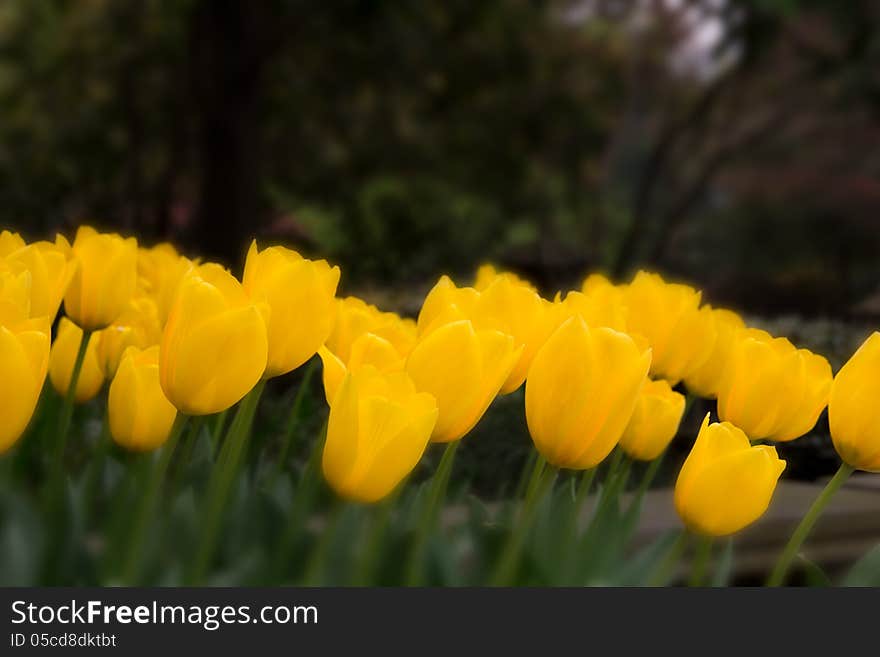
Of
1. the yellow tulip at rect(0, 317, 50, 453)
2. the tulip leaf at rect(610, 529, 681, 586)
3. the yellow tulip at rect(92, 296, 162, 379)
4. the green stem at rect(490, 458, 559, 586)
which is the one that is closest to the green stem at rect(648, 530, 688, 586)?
the tulip leaf at rect(610, 529, 681, 586)

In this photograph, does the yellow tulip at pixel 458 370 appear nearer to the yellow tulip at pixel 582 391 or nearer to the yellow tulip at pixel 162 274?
the yellow tulip at pixel 582 391

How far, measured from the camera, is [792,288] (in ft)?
44.1

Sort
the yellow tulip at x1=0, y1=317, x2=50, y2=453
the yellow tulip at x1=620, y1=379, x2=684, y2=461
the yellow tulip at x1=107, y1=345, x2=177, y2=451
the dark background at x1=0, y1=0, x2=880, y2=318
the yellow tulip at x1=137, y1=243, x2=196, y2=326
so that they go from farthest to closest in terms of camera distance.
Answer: the dark background at x1=0, y1=0, x2=880, y2=318 < the yellow tulip at x1=137, y1=243, x2=196, y2=326 < the yellow tulip at x1=620, y1=379, x2=684, y2=461 < the yellow tulip at x1=107, y1=345, x2=177, y2=451 < the yellow tulip at x1=0, y1=317, x2=50, y2=453

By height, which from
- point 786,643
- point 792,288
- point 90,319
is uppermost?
point 792,288

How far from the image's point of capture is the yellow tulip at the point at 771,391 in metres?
1.13

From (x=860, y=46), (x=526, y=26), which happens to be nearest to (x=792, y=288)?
(x=860, y=46)

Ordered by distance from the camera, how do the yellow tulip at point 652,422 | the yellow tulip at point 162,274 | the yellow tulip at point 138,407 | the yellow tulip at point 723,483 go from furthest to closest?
1. the yellow tulip at point 162,274
2. the yellow tulip at point 652,422
3. the yellow tulip at point 138,407
4. the yellow tulip at point 723,483

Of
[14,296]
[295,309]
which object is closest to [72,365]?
[14,296]

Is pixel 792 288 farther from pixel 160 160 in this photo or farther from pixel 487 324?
pixel 487 324

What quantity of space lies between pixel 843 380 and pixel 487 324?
0.92 ft

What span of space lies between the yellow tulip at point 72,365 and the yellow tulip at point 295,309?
1.31ft

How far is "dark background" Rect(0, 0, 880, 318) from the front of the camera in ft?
33.3

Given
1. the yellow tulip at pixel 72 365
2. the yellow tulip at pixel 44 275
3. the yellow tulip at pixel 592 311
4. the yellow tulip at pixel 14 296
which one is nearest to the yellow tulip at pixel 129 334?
the yellow tulip at pixel 72 365

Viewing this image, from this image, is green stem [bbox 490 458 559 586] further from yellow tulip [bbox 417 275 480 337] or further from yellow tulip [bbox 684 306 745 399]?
yellow tulip [bbox 684 306 745 399]
